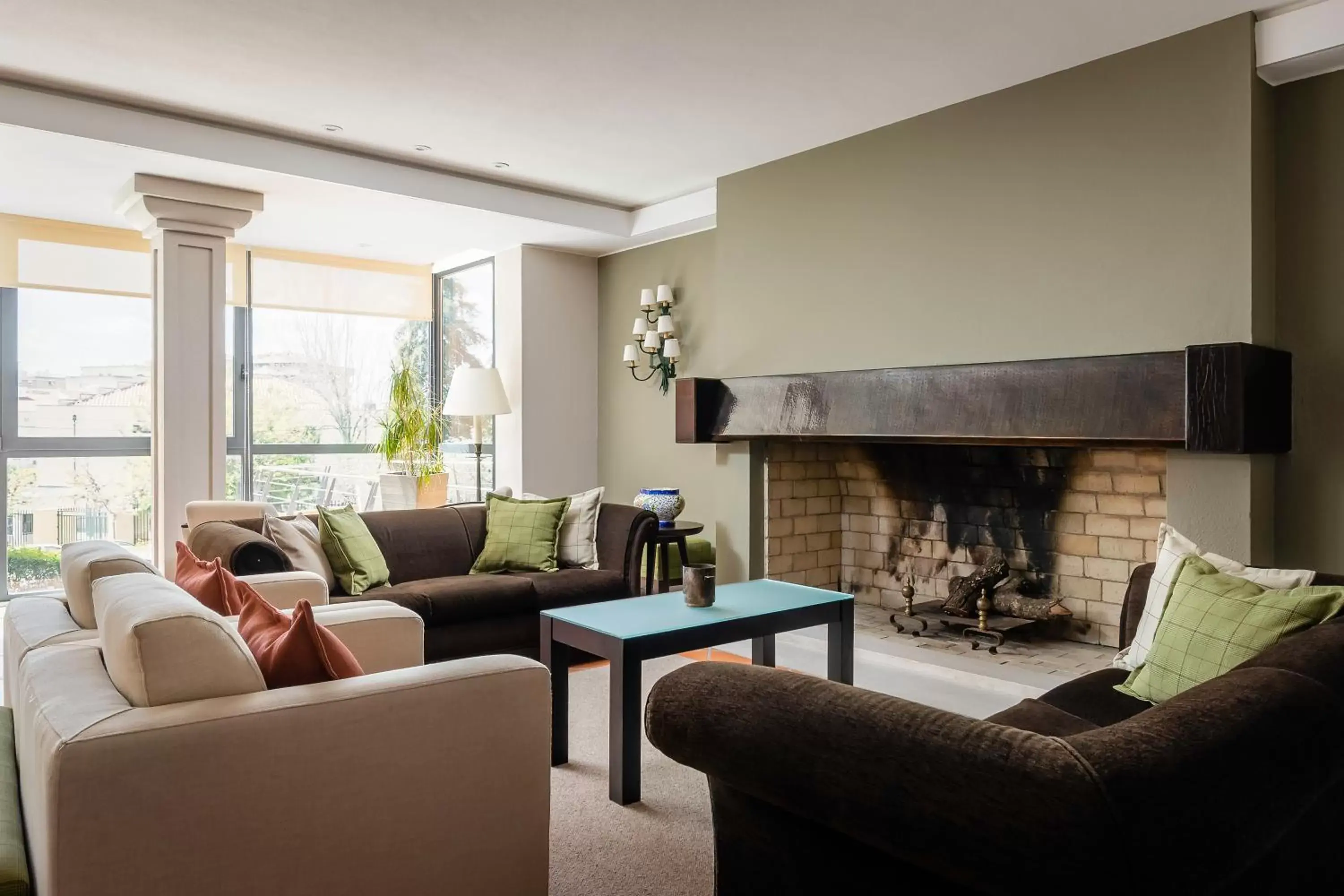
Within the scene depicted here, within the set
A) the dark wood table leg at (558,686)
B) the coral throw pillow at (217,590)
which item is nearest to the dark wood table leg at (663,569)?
the dark wood table leg at (558,686)

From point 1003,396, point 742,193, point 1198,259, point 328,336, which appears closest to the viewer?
point 1198,259

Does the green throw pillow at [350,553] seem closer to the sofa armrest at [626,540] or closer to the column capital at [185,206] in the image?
the sofa armrest at [626,540]

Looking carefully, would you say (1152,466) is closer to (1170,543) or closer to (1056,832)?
(1170,543)

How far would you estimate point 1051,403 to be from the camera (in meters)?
3.55

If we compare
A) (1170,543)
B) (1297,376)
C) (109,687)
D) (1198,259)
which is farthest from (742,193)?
(109,687)

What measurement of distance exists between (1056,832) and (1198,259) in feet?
9.44

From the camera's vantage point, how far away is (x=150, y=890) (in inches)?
58.6

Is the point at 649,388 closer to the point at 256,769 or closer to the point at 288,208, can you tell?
the point at 288,208

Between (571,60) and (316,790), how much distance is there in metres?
2.89

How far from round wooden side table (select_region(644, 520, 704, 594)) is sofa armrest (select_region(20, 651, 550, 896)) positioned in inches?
108

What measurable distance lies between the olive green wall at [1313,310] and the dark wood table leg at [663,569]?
284 cm

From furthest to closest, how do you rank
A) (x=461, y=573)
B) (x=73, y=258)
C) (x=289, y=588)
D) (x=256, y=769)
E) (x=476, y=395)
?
(x=476, y=395)
(x=73, y=258)
(x=461, y=573)
(x=289, y=588)
(x=256, y=769)

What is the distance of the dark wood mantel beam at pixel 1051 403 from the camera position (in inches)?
120

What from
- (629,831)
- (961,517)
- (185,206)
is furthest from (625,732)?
(185,206)
